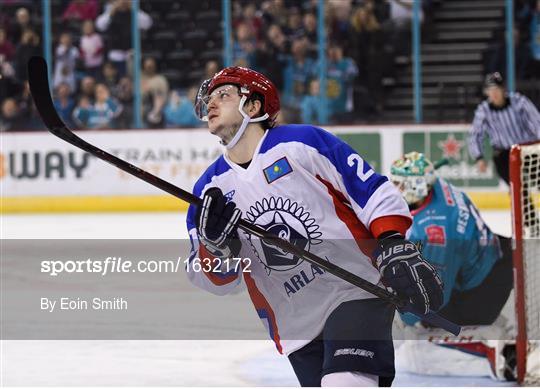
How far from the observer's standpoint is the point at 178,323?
5.82 m

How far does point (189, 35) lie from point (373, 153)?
2.09m

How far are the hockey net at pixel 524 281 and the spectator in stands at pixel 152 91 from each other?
6841 millimetres

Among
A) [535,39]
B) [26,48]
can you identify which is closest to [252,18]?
[26,48]

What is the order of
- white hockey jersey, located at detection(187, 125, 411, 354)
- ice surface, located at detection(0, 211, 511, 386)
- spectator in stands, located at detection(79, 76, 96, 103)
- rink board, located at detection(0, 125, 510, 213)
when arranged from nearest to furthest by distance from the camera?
white hockey jersey, located at detection(187, 125, 411, 354)
ice surface, located at detection(0, 211, 511, 386)
rink board, located at detection(0, 125, 510, 213)
spectator in stands, located at detection(79, 76, 96, 103)

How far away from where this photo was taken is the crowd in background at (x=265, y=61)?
11.1 m

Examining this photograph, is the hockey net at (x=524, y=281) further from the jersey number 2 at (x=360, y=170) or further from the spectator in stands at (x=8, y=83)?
the spectator in stands at (x=8, y=83)

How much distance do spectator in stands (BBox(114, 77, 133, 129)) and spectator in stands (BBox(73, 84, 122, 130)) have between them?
0.04 meters

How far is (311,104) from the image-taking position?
11.1 meters

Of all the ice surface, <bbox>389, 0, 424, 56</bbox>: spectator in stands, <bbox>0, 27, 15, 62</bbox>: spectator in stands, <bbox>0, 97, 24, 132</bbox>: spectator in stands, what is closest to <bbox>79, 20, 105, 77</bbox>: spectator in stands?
<bbox>0, 27, 15, 62</bbox>: spectator in stands

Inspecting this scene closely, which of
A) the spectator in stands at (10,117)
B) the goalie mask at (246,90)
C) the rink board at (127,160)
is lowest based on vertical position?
the rink board at (127,160)

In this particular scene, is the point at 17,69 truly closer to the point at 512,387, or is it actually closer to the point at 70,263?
the point at 70,263

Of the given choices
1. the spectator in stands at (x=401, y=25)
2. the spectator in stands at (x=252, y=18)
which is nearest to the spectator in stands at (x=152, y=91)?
the spectator in stands at (x=252, y=18)

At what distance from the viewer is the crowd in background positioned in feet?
36.4

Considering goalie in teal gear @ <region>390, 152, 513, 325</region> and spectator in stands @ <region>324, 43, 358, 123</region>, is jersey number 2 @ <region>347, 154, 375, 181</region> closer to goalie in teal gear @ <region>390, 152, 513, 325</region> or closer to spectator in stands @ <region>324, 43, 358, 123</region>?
goalie in teal gear @ <region>390, 152, 513, 325</region>
